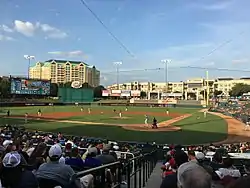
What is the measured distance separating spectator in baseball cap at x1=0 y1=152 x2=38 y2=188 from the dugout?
9091cm

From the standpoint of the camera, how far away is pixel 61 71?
149125mm

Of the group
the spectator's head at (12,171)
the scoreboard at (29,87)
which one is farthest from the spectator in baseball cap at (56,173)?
the scoreboard at (29,87)

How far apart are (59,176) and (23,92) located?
73966mm

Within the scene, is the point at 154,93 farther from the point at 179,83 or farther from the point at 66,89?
the point at 66,89

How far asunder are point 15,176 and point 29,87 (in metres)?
74.8

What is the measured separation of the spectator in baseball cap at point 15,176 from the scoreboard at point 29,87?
7161 centimetres

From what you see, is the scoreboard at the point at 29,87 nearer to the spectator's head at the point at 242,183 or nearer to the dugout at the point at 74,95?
the dugout at the point at 74,95

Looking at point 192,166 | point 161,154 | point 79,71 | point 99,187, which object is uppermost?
point 79,71

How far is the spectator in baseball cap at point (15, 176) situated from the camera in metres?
4.19

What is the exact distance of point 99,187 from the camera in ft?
16.4

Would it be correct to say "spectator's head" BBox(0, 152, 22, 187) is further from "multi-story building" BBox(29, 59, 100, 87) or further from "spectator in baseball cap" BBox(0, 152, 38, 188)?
"multi-story building" BBox(29, 59, 100, 87)

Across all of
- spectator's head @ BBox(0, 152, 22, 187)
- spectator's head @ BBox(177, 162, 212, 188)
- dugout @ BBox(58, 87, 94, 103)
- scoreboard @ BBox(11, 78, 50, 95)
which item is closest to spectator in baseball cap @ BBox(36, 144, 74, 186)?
spectator's head @ BBox(0, 152, 22, 187)

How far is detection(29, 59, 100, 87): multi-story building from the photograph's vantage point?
14688 centimetres

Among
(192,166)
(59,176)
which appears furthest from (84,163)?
(192,166)
